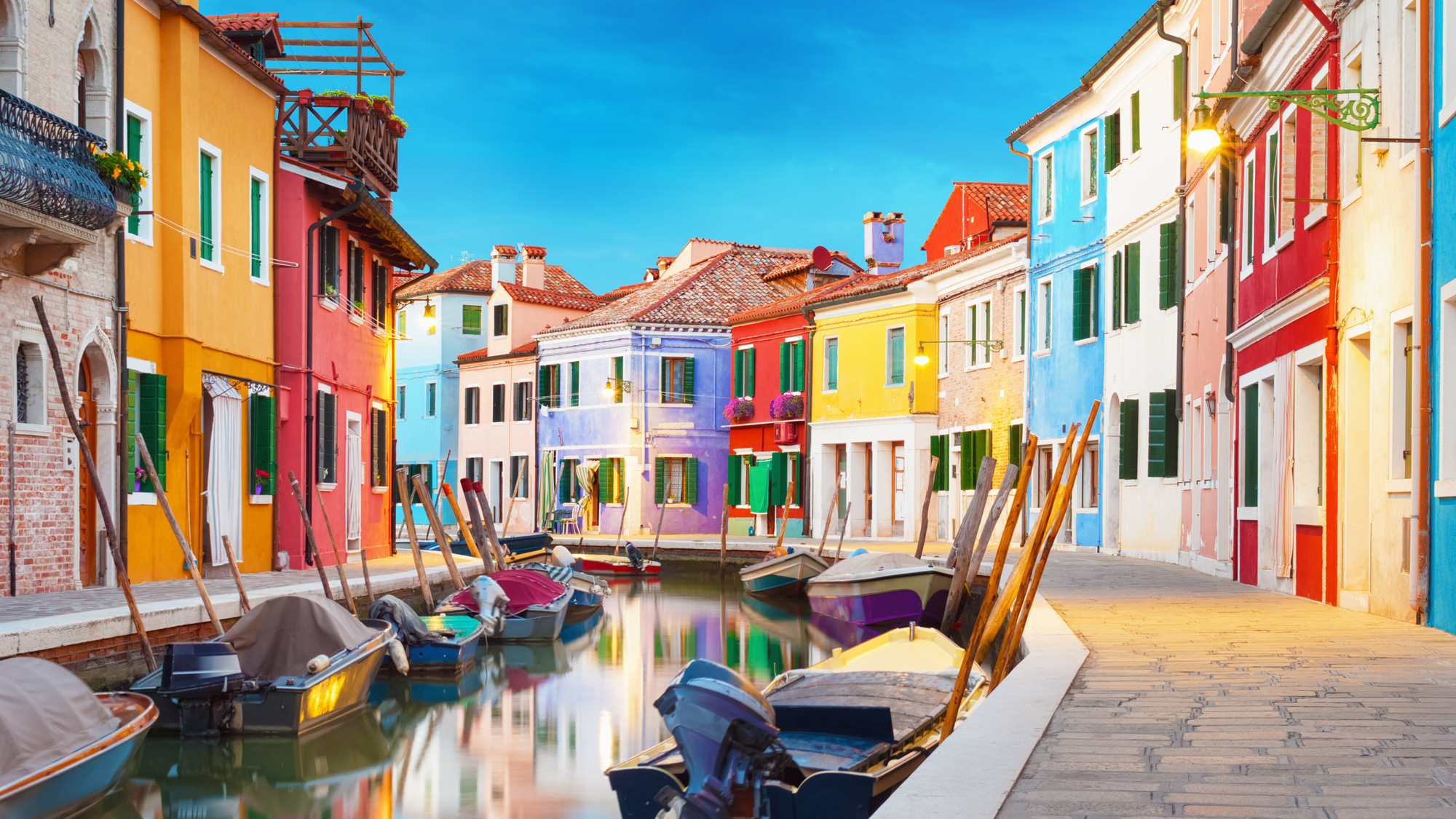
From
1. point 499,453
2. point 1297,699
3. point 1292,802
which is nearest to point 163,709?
point 1297,699

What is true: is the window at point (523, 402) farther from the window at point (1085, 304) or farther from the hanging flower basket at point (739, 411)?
the window at point (1085, 304)

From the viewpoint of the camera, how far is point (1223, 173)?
17.2m

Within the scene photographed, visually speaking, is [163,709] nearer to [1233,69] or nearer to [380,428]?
[1233,69]

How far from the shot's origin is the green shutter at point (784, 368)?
37.2 meters

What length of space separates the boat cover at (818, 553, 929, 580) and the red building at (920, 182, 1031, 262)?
46.3 feet

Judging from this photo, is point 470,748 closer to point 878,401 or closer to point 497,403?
point 878,401

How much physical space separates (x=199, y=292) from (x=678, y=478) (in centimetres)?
2369

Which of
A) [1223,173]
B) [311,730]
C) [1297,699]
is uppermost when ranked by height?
[1223,173]

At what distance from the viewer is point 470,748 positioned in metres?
11.9

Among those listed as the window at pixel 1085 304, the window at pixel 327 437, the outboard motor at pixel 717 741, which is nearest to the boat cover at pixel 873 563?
the window at pixel 1085 304

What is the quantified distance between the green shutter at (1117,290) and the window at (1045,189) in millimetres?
3093

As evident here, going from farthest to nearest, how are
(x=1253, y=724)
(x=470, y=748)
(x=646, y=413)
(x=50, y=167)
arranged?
(x=646, y=413)
(x=50, y=167)
(x=470, y=748)
(x=1253, y=724)

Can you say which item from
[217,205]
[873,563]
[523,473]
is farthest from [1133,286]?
[523,473]

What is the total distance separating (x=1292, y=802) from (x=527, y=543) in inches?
990
